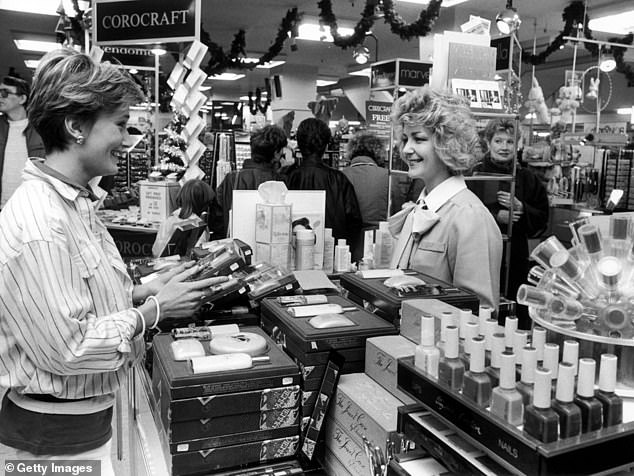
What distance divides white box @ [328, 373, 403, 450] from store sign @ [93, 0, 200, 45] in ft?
11.9

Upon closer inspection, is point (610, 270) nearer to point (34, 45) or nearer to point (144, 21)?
point (144, 21)

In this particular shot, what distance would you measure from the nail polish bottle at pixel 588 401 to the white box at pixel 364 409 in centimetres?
41

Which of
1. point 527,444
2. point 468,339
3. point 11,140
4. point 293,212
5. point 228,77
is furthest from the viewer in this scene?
point 228,77

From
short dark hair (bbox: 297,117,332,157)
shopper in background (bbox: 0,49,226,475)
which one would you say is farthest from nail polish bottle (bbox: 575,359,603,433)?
short dark hair (bbox: 297,117,332,157)

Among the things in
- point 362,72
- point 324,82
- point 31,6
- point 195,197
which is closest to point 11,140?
point 195,197

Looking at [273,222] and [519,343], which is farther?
[273,222]

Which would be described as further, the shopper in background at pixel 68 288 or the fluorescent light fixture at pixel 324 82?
the fluorescent light fixture at pixel 324 82

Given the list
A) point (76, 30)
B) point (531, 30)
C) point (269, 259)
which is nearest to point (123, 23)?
point (269, 259)

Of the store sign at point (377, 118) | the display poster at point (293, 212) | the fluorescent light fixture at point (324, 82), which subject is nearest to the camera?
the display poster at point (293, 212)

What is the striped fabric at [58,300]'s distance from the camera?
1372 millimetres

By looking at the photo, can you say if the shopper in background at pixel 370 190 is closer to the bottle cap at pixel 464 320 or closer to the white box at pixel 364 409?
the white box at pixel 364 409

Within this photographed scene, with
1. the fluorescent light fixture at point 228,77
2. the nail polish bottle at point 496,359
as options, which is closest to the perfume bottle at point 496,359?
the nail polish bottle at point 496,359

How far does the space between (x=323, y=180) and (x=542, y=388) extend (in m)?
3.64

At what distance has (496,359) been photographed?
105 cm
